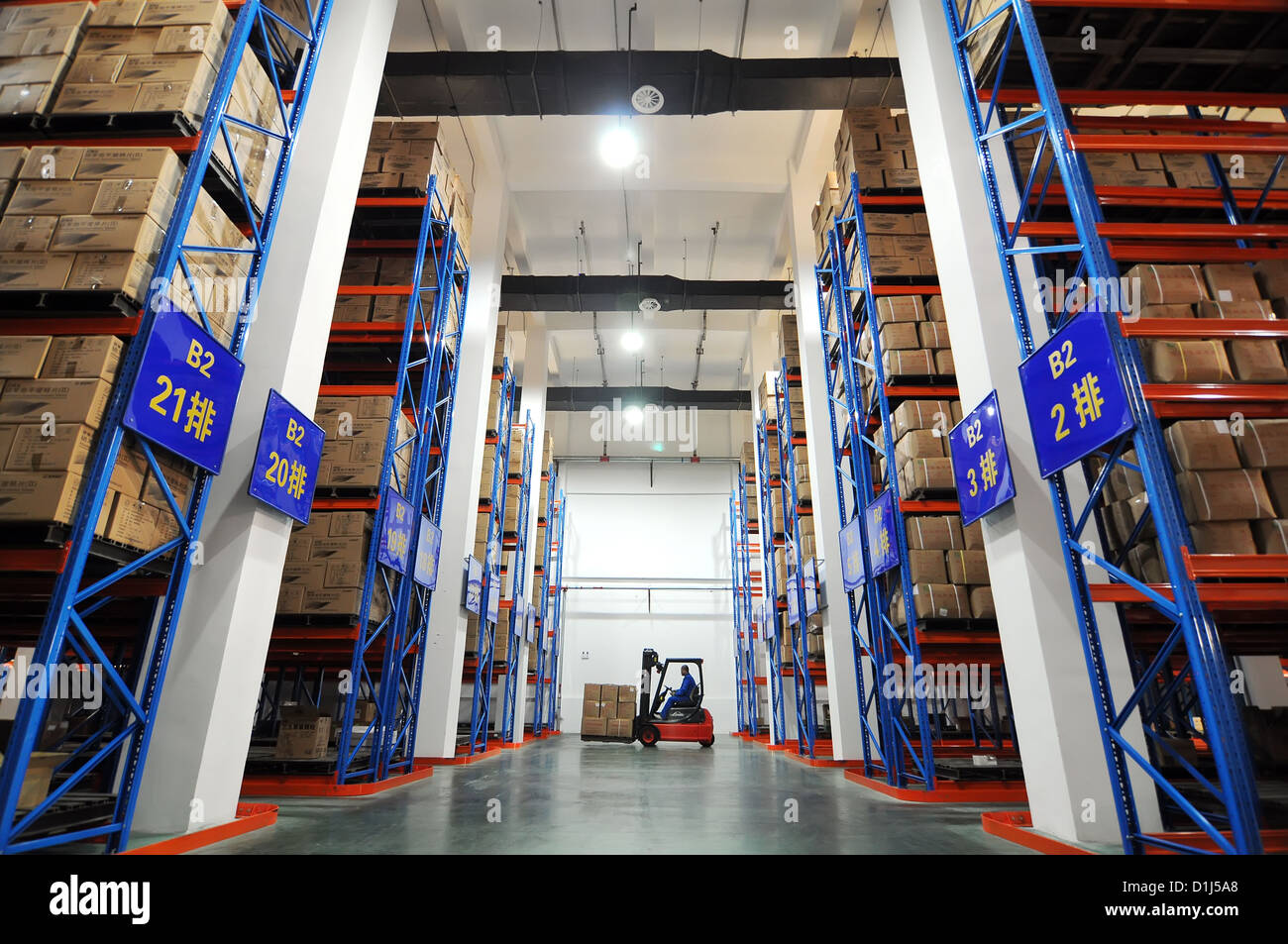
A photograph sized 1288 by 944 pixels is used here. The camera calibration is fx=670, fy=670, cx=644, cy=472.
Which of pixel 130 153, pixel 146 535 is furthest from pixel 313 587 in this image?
pixel 130 153

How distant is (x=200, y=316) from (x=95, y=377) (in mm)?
915

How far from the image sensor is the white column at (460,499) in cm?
947

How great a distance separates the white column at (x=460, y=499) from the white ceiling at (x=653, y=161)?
230cm

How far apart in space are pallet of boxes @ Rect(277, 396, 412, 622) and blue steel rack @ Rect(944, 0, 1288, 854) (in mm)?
6064

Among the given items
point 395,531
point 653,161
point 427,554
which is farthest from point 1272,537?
point 653,161

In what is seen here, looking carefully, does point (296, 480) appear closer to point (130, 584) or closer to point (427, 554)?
point (130, 584)

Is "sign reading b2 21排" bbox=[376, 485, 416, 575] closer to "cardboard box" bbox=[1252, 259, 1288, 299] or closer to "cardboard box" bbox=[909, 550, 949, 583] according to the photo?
"cardboard box" bbox=[909, 550, 949, 583]

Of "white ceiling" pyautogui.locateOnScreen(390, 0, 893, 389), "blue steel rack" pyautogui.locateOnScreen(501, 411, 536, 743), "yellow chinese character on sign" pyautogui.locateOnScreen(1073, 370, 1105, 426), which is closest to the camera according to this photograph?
"yellow chinese character on sign" pyautogui.locateOnScreen(1073, 370, 1105, 426)

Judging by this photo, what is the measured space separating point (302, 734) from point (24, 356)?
446 cm

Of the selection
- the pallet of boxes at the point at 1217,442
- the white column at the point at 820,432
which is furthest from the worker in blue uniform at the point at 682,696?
the pallet of boxes at the point at 1217,442

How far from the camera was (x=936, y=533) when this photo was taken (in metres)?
6.88

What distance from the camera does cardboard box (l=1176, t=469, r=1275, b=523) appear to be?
12.7 feet

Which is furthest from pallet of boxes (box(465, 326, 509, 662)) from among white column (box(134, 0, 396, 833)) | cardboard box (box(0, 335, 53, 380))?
cardboard box (box(0, 335, 53, 380))
